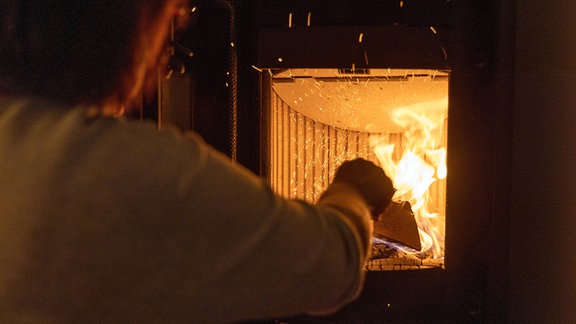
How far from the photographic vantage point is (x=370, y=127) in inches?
52.6

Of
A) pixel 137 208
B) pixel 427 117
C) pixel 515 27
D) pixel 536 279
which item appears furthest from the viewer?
pixel 427 117

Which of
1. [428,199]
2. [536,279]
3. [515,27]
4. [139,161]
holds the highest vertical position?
[515,27]

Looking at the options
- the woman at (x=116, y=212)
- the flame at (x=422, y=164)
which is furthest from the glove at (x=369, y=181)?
the flame at (x=422, y=164)

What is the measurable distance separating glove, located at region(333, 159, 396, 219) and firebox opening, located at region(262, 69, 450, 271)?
1.28 feet

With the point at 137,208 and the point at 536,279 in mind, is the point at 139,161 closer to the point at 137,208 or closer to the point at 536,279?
the point at 137,208

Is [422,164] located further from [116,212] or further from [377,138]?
[116,212]

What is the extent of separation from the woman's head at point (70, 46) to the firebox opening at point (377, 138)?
1.97 ft

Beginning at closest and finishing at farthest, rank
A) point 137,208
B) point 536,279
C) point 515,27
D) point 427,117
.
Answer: point 137,208 < point 515,27 < point 536,279 < point 427,117

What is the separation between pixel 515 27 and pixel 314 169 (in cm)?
57

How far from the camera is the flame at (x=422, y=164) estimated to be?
1245mm

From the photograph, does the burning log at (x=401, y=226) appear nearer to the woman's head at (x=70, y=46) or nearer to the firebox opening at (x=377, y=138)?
the firebox opening at (x=377, y=138)

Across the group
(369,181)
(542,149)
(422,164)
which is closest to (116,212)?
(369,181)

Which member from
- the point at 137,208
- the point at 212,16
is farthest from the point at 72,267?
the point at 212,16

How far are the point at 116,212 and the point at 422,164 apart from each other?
94 cm
